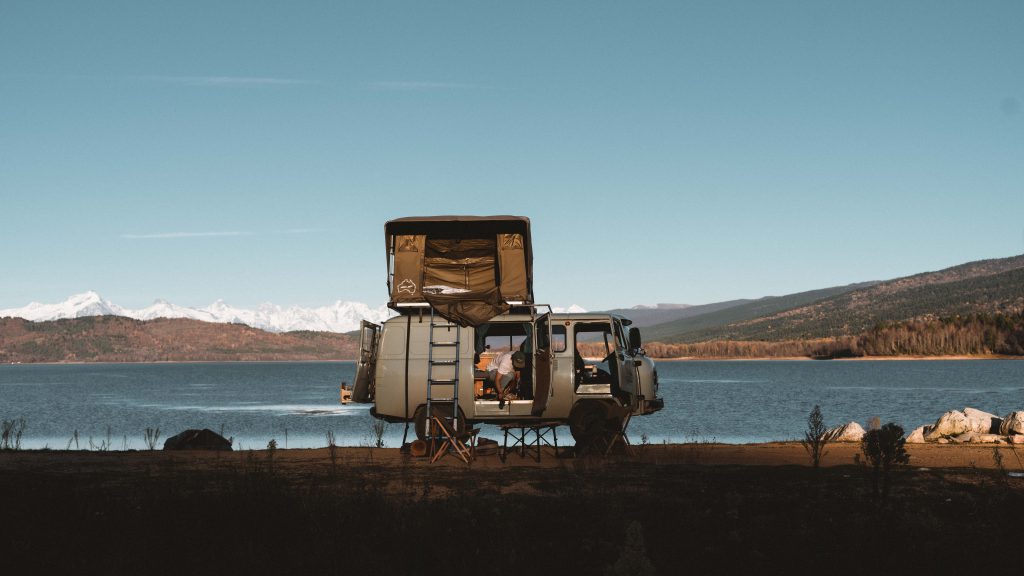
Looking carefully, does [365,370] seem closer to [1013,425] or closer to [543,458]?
[543,458]

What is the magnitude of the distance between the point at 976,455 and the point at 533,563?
15811 millimetres

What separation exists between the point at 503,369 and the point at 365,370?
2.93 m

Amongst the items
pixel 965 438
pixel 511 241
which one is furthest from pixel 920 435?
pixel 511 241

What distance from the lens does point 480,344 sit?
22906 mm

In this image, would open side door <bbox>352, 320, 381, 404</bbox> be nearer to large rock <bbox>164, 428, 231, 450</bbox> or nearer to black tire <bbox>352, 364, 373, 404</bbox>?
black tire <bbox>352, 364, 373, 404</bbox>

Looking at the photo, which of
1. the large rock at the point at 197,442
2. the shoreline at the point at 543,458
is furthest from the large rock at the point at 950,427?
the large rock at the point at 197,442

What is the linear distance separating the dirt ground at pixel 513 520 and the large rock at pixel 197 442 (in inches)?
304

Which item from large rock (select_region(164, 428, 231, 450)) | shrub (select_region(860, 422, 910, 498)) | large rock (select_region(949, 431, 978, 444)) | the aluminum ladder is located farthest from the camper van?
large rock (select_region(949, 431, 978, 444))

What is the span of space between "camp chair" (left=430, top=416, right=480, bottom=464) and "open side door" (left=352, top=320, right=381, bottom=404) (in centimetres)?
177

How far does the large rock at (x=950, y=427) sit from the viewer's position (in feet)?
94.0

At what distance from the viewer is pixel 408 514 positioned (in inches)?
476

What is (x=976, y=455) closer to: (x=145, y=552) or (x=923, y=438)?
(x=923, y=438)

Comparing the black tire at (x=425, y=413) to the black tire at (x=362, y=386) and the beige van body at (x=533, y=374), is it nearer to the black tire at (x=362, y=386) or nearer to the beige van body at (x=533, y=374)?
the beige van body at (x=533, y=374)

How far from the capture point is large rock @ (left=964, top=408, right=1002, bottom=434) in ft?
94.3
